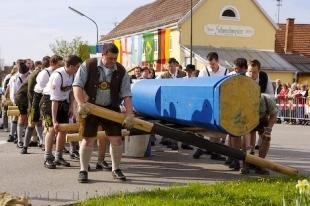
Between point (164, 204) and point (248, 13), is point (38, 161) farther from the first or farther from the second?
point (248, 13)

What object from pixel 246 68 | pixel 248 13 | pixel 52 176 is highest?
pixel 248 13

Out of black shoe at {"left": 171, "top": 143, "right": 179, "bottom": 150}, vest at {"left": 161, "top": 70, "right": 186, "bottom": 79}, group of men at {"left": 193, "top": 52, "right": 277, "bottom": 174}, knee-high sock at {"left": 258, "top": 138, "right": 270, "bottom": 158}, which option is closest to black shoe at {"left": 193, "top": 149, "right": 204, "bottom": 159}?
group of men at {"left": 193, "top": 52, "right": 277, "bottom": 174}

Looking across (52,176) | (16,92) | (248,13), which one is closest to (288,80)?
(248,13)

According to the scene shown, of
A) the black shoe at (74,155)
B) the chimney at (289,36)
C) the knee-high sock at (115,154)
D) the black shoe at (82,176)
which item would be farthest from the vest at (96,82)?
the chimney at (289,36)

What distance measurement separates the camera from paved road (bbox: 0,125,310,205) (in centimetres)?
754

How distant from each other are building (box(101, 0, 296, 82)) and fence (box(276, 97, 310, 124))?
1732 centimetres

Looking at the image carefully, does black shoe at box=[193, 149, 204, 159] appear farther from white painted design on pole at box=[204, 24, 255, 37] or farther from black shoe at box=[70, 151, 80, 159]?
white painted design on pole at box=[204, 24, 255, 37]

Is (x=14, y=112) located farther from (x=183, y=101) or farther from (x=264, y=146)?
(x=264, y=146)

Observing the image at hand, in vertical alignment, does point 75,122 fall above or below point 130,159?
above

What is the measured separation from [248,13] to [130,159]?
126ft

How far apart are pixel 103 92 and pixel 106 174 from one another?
135cm

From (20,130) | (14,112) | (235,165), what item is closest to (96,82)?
(235,165)

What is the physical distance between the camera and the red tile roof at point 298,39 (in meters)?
52.2

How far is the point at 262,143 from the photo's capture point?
9.34 m
